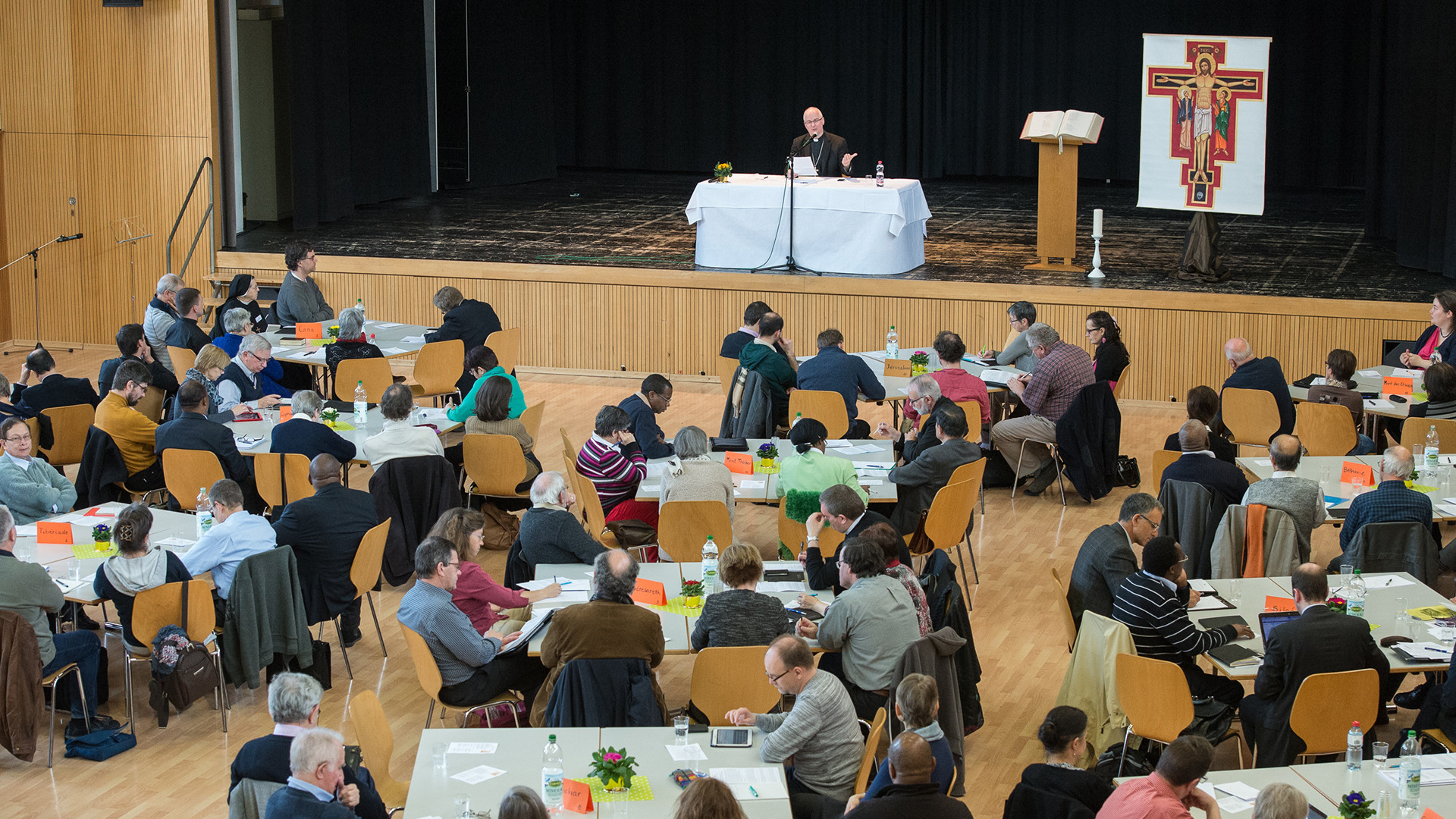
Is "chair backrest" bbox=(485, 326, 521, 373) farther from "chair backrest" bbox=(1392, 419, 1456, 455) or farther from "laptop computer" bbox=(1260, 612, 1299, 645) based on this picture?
"laptop computer" bbox=(1260, 612, 1299, 645)

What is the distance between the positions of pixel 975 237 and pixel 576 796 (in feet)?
37.2

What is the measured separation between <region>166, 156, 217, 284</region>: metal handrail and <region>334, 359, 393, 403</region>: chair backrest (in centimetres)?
479

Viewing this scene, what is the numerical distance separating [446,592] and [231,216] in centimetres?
976

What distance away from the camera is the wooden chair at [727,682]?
5.35 m

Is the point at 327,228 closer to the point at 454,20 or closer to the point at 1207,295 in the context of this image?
the point at 454,20

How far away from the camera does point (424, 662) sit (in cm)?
570

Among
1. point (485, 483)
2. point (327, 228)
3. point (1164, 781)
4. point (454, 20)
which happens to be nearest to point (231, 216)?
point (327, 228)

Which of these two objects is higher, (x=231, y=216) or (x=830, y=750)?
(x=231, y=216)

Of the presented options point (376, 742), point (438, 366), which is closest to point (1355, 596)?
point (376, 742)

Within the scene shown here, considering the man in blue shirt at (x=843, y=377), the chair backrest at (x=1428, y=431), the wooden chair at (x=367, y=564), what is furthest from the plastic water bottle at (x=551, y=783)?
the chair backrest at (x=1428, y=431)

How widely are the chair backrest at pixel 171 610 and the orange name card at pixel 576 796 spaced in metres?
2.48

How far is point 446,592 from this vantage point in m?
5.77

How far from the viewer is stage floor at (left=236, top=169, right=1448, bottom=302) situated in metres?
12.6

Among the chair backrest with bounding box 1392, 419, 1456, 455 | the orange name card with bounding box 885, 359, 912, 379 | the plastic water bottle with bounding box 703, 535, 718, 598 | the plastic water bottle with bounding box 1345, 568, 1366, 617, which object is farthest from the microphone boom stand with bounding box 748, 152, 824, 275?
the plastic water bottle with bounding box 1345, 568, 1366, 617
